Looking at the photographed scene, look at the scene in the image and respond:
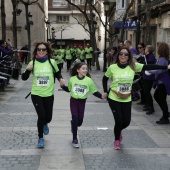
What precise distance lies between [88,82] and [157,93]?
278cm

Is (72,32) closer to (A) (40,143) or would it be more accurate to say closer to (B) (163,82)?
(B) (163,82)

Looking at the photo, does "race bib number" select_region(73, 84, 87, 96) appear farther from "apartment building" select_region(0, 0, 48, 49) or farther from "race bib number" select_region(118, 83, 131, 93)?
"apartment building" select_region(0, 0, 48, 49)

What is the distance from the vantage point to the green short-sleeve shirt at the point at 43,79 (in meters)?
6.29

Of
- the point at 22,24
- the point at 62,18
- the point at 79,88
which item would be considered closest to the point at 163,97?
the point at 79,88

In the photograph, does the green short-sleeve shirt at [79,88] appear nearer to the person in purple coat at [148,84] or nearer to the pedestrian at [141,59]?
the person in purple coat at [148,84]

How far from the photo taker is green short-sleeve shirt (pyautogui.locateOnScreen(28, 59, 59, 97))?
629 centimetres

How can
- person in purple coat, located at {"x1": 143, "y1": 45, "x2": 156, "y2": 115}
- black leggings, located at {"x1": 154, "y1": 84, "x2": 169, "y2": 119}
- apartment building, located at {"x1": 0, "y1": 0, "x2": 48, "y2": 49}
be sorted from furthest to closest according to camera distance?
apartment building, located at {"x1": 0, "y1": 0, "x2": 48, "y2": 49}, person in purple coat, located at {"x1": 143, "y1": 45, "x2": 156, "y2": 115}, black leggings, located at {"x1": 154, "y1": 84, "x2": 169, "y2": 119}

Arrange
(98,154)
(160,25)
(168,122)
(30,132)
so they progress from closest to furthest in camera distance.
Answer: (98,154) → (30,132) → (168,122) → (160,25)

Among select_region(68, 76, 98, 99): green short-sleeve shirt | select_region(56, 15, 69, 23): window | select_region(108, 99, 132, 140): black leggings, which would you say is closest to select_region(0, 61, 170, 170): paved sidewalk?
select_region(108, 99, 132, 140): black leggings

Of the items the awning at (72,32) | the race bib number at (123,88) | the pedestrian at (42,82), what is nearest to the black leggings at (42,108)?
the pedestrian at (42,82)

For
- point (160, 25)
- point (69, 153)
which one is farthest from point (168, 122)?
point (160, 25)

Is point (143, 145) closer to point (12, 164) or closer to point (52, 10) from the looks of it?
point (12, 164)

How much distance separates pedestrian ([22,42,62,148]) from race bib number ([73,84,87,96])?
1.32 feet

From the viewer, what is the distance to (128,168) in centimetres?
537
